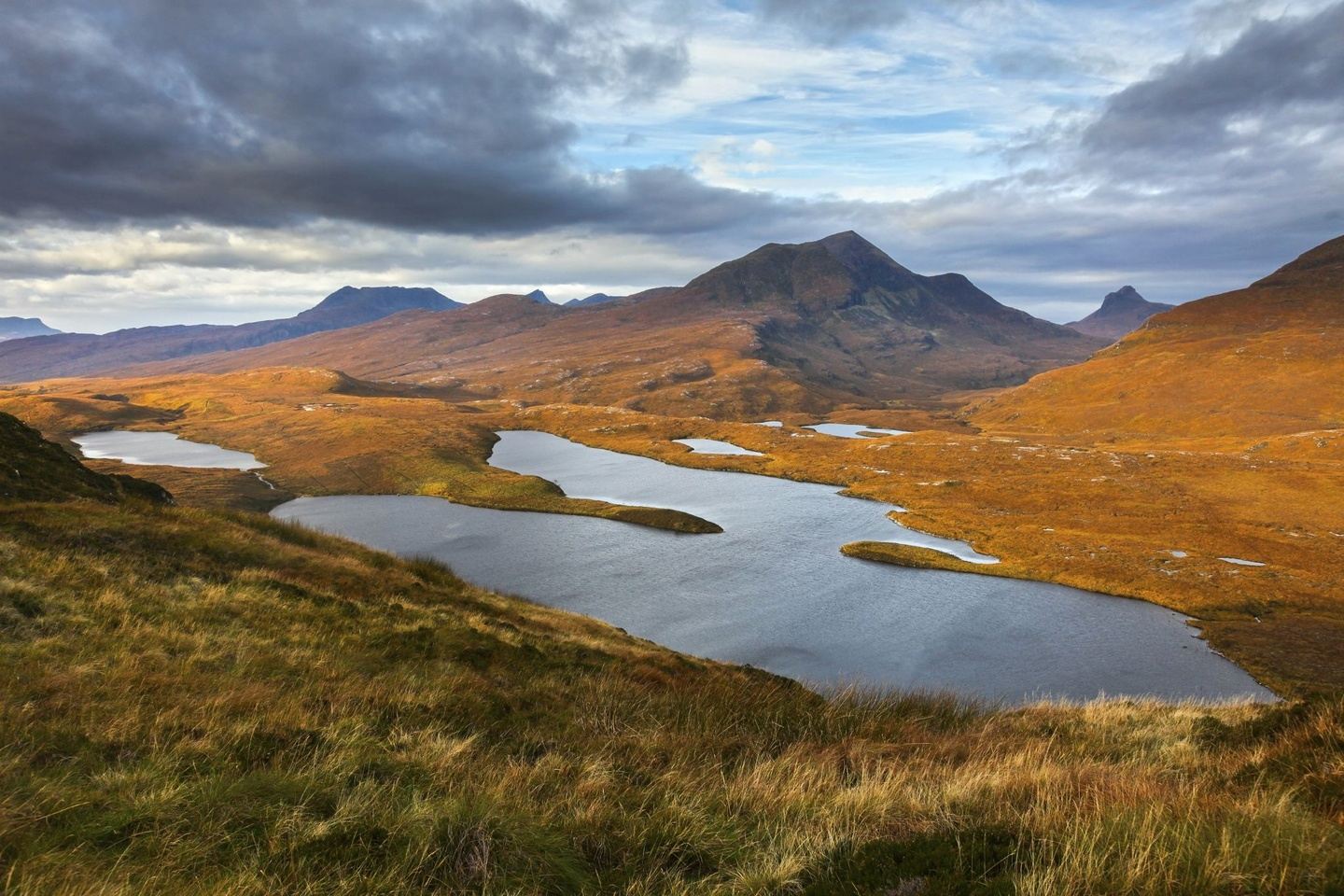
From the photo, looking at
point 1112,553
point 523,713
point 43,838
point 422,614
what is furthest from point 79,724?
point 1112,553

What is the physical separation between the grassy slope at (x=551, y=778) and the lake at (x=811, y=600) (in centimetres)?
1540

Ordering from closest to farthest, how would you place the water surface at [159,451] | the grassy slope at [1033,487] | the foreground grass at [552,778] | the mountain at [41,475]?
the foreground grass at [552,778] < the mountain at [41,475] < the grassy slope at [1033,487] < the water surface at [159,451]

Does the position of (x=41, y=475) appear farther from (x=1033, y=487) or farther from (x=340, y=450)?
(x=1033, y=487)

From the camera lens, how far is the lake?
46.1 metres

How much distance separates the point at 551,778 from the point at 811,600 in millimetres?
52867

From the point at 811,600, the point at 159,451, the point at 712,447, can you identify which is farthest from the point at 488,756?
the point at 159,451

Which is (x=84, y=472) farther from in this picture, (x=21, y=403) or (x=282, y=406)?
(x=21, y=403)

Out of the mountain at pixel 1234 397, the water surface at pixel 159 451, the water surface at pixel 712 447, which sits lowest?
the water surface at pixel 712 447

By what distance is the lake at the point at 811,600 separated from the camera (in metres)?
46.1

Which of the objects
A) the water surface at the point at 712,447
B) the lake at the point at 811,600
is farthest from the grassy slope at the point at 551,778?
the water surface at the point at 712,447

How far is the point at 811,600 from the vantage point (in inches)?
2325

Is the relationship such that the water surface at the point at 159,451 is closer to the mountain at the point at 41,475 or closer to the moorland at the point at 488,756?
the mountain at the point at 41,475

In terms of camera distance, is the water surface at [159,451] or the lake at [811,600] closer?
the lake at [811,600]

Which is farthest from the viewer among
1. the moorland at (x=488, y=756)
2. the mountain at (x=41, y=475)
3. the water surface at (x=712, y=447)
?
the water surface at (x=712, y=447)
